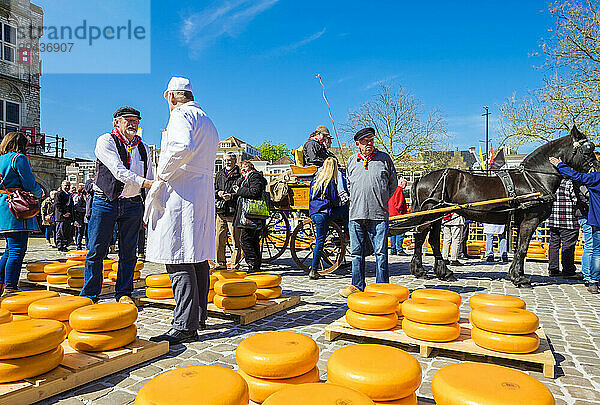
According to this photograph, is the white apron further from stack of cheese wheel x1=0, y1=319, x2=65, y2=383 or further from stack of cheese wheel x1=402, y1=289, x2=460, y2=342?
stack of cheese wheel x1=402, y1=289, x2=460, y2=342

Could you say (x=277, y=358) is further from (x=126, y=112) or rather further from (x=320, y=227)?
(x=320, y=227)

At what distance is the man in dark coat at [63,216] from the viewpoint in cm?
1288

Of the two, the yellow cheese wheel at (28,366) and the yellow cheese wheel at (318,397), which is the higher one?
the yellow cheese wheel at (318,397)

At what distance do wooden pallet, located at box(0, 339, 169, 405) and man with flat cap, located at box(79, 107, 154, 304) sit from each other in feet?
4.45

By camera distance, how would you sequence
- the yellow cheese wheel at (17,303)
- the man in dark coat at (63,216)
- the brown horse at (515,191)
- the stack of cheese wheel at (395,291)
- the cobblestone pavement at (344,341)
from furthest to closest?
the man in dark coat at (63,216), the brown horse at (515,191), the stack of cheese wheel at (395,291), the yellow cheese wheel at (17,303), the cobblestone pavement at (344,341)

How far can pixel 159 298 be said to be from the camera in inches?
195

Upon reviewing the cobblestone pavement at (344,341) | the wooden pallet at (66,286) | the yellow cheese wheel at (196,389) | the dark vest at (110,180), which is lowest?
the cobblestone pavement at (344,341)

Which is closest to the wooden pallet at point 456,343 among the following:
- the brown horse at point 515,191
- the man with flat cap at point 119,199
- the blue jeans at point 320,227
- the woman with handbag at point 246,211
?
the man with flat cap at point 119,199

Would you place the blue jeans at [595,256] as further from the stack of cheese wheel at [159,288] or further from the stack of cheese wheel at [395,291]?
the stack of cheese wheel at [159,288]

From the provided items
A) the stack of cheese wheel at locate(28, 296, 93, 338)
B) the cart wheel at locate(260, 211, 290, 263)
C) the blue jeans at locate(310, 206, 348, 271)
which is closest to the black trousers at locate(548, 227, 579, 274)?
the blue jeans at locate(310, 206, 348, 271)

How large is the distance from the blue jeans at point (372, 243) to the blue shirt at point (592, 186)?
3.53 metres

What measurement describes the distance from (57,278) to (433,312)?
5536 mm

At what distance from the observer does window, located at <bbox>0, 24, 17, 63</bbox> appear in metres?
24.0

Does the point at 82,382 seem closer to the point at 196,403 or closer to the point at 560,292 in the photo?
the point at 196,403
